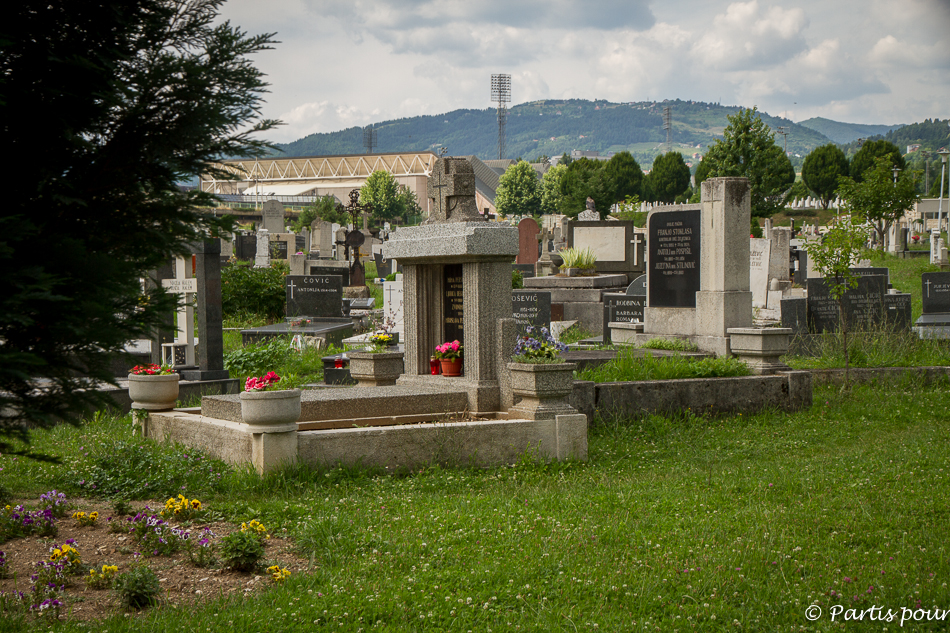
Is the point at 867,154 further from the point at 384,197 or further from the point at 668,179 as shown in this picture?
the point at 384,197

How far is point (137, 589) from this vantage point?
4.27 m

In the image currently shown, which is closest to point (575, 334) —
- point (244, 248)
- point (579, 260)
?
point (579, 260)

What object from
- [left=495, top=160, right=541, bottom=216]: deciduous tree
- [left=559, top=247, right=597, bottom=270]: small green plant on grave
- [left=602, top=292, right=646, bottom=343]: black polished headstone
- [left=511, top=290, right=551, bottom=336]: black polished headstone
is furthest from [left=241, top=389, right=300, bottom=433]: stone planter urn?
[left=495, top=160, right=541, bottom=216]: deciduous tree

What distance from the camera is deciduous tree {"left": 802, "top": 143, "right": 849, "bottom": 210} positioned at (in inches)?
2840

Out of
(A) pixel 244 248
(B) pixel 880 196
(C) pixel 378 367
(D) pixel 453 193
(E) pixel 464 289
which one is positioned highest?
(B) pixel 880 196

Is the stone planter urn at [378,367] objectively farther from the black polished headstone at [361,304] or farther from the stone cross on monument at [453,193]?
the black polished headstone at [361,304]

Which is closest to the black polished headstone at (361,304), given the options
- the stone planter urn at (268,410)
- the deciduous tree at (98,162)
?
the stone planter urn at (268,410)

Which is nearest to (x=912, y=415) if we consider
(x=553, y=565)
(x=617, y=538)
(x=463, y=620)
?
(x=617, y=538)

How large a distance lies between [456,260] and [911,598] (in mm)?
5413

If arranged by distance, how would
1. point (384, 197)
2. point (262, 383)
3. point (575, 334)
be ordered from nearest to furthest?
point (262, 383), point (575, 334), point (384, 197)

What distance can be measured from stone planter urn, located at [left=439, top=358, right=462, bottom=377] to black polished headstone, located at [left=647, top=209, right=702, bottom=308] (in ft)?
16.4

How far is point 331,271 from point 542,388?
16.9 m

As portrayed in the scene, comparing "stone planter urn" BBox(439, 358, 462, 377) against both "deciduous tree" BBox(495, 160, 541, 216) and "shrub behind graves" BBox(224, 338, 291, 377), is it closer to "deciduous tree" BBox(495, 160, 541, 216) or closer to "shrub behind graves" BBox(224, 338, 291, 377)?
"shrub behind graves" BBox(224, 338, 291, 377)

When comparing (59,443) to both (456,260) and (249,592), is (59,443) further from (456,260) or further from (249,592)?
(249,592)
